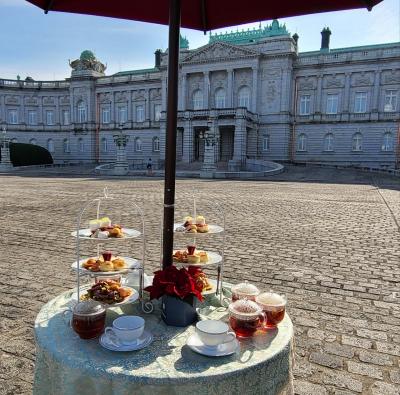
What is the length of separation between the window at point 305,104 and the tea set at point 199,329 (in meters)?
48.3

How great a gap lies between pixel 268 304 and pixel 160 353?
91 centimetres

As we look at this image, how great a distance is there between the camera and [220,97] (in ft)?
165

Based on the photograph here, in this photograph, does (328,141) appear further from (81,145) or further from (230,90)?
(81,145)

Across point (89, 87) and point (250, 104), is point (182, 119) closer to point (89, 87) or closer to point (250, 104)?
point (250, 104)

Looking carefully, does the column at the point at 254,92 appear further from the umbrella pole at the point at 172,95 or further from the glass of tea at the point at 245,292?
the glass of tea at the point at 245,292

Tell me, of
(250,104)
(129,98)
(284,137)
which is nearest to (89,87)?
(129,98)

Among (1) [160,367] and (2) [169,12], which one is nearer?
(1) [160,367]

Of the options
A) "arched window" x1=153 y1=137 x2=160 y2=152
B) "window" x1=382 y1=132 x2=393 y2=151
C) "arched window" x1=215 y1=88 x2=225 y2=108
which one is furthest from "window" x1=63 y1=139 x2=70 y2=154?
"window" x1=382 y1=132 x2=393 y2=151

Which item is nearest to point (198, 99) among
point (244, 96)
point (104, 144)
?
point (244, 96)

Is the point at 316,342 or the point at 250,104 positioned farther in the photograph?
the point at 250,104

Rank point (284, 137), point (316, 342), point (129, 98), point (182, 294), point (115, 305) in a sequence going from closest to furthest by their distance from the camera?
point (182, 294) < point (115, 305) < point (316, 342) < point (284, 137) < point (129, 98)

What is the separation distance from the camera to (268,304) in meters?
2.74

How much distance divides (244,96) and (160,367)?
49332 mm

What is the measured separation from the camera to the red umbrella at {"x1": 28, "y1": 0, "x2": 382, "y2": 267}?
2.75m
